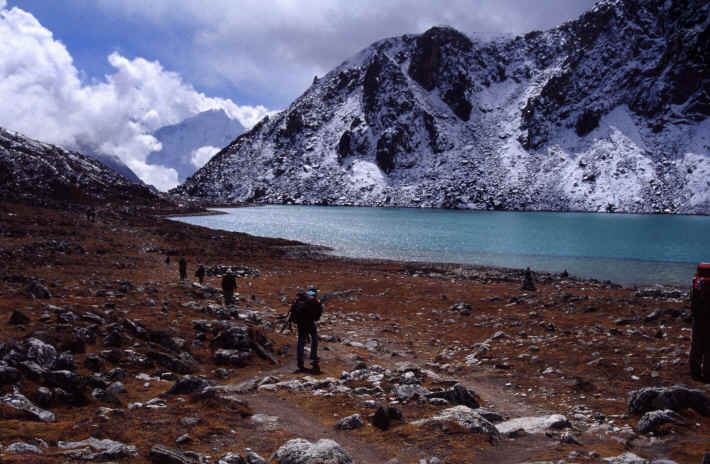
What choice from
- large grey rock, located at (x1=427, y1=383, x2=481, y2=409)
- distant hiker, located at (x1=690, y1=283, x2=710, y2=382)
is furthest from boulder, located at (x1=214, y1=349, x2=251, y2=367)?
distant hiker, located at (x1=690, y1=283, x2=710, y2=382)

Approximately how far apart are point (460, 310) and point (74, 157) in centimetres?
16573

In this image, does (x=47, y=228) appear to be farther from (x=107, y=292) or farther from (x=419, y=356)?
(x=419, y=356)

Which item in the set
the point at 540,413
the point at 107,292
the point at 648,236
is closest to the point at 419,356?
the point at 540,413

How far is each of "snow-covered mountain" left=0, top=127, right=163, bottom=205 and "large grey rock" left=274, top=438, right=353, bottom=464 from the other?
117008 millimetres

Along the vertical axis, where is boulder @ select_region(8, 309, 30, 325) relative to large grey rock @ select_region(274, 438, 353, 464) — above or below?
above

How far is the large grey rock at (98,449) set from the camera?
633cm

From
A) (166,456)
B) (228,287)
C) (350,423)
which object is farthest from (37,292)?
(350,423)

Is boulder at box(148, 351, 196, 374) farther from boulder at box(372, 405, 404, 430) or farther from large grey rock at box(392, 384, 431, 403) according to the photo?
boulder at box(372, 405, 404, 430)

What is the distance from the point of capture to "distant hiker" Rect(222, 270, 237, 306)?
22.5 m

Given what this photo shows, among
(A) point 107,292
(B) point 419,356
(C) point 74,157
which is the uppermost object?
(C) point 74,157

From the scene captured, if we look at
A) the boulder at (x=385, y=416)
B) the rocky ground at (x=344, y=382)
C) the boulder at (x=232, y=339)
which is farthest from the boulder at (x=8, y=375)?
the boulder at (x=385, y=416)

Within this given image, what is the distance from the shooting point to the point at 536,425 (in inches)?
353

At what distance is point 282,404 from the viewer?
10461 mm

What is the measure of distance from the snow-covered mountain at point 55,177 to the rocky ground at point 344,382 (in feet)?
349
